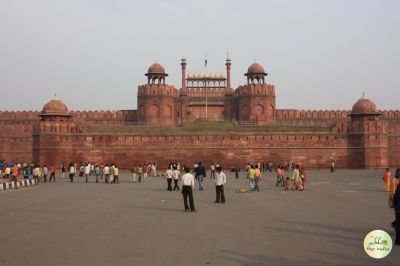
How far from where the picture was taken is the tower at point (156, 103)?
39.1 metres

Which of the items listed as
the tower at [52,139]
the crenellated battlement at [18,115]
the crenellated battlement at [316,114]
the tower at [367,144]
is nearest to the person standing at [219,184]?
the tower at [52,139]

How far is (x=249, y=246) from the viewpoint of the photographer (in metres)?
6.21

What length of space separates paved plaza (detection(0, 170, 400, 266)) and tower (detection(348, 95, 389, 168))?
19878 mm

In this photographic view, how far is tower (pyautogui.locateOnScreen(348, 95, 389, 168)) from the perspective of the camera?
1224 inches

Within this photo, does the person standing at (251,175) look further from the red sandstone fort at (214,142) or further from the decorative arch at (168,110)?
the decorative arch at (168,110)

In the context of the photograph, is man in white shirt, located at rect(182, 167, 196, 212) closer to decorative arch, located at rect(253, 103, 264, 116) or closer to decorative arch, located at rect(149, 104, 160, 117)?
decorative arch, located at rect(149, 104, 160, 117)

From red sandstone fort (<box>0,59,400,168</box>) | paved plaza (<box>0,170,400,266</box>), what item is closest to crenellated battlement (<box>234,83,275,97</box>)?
red sandstone fort (<box>0,59,400,168</box>)

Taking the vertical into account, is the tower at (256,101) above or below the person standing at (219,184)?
above

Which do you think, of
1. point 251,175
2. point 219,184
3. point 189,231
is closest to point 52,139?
point 251,175

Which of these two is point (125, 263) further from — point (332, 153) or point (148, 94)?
point (148, 94)

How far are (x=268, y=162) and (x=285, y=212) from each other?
71.0ft

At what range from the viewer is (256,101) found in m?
39.5

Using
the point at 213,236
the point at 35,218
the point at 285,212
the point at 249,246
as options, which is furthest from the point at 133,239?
the point at 285,212

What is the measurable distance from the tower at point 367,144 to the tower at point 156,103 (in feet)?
48.1
